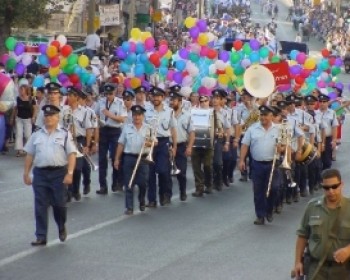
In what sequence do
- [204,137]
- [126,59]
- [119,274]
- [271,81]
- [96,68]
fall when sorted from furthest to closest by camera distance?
[96,68] → [126,59] → [271,81] → [204,137] → [119,274]

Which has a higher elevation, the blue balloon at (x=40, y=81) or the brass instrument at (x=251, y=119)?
the blue balloon at (x=40, y=81)

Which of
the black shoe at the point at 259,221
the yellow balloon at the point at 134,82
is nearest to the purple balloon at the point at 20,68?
the yellow balloon at the point at 134,82

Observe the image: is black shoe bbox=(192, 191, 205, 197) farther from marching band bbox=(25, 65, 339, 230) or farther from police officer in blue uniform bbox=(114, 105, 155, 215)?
police officer in blue uniform bbox=(114, 105, 155, 215)

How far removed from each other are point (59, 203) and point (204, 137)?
6.46m

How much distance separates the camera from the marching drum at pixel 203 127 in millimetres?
20516

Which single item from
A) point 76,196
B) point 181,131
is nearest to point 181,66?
point 181,131

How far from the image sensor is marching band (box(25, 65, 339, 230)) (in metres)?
17.0

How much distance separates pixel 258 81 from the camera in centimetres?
2264

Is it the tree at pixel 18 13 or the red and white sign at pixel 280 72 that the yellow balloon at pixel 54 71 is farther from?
the tree at pixel 18 13

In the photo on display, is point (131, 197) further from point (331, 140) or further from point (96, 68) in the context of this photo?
point (96, 68)

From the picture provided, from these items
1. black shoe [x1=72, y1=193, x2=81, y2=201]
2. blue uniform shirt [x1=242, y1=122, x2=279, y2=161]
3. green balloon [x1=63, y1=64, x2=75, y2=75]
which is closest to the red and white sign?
green balloon [x1=63, y1=64, x2=75, y2=75]

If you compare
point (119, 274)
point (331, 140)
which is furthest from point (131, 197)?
point (331, 140)

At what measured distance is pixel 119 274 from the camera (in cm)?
1278

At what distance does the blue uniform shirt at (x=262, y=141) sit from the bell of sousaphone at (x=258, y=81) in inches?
213
